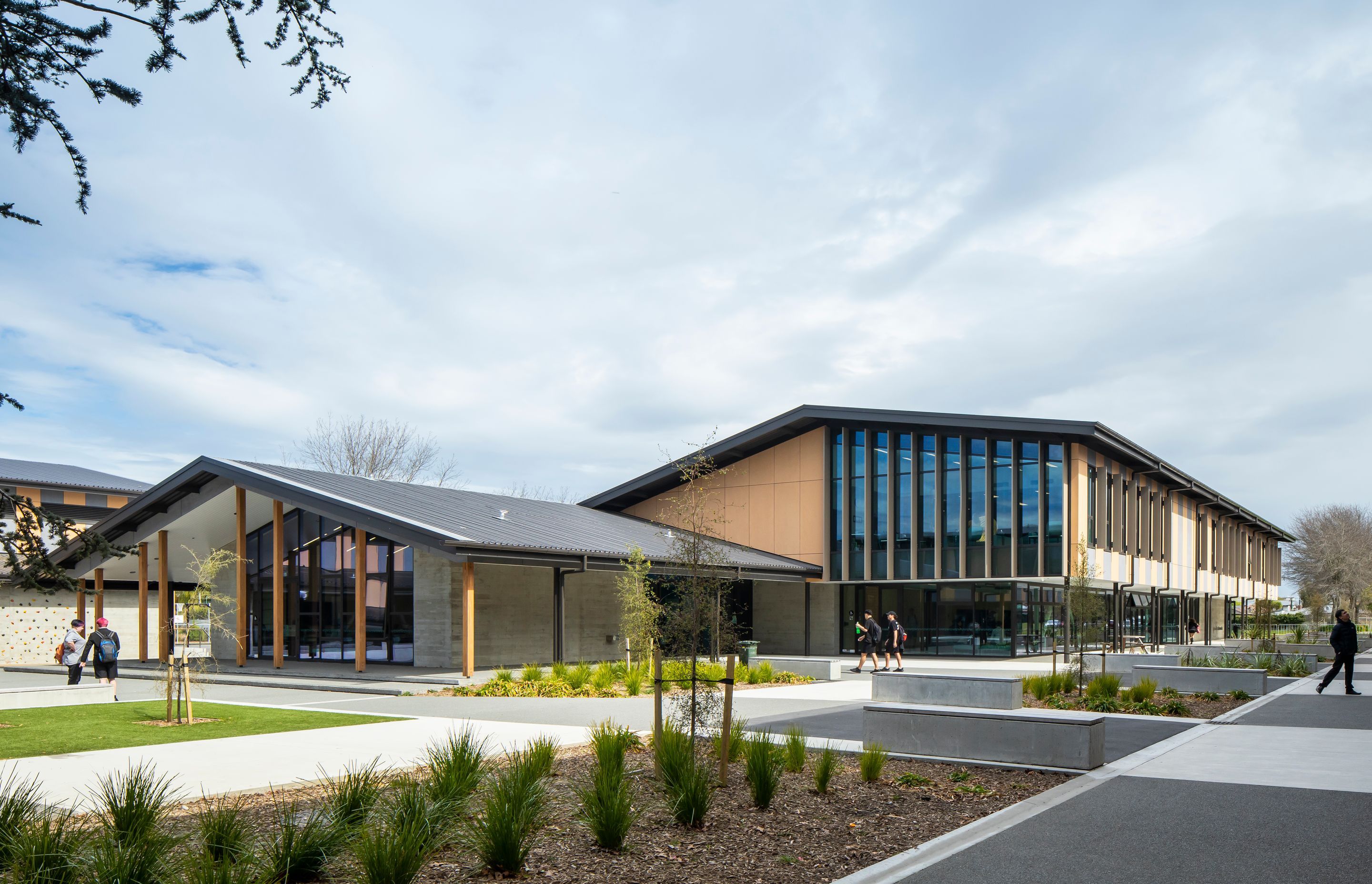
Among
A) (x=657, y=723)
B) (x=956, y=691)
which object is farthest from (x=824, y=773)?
(x=956, y=691)

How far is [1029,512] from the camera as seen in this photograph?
113ft

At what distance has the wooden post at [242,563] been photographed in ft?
91.2

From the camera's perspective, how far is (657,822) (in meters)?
8.10

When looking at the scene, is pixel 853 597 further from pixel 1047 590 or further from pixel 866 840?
pixel 866 840

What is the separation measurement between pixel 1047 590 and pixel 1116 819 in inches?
1215

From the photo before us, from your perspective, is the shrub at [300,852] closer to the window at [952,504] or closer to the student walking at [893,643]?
the student walking at [893,643]

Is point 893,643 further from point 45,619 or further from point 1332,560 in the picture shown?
point 1332,560

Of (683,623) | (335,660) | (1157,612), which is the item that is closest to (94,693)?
(335,660)

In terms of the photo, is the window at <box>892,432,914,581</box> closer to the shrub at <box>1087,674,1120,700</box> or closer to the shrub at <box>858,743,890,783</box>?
the shrub at <box>1087,674,1120,700</box>

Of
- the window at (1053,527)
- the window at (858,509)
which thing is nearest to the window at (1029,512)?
the window at (1053,527)

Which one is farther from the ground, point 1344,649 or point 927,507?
point 927,507

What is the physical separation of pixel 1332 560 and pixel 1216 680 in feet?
225

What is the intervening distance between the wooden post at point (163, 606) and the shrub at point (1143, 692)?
22651 millimetres

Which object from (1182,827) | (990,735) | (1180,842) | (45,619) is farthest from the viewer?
(45,619)
